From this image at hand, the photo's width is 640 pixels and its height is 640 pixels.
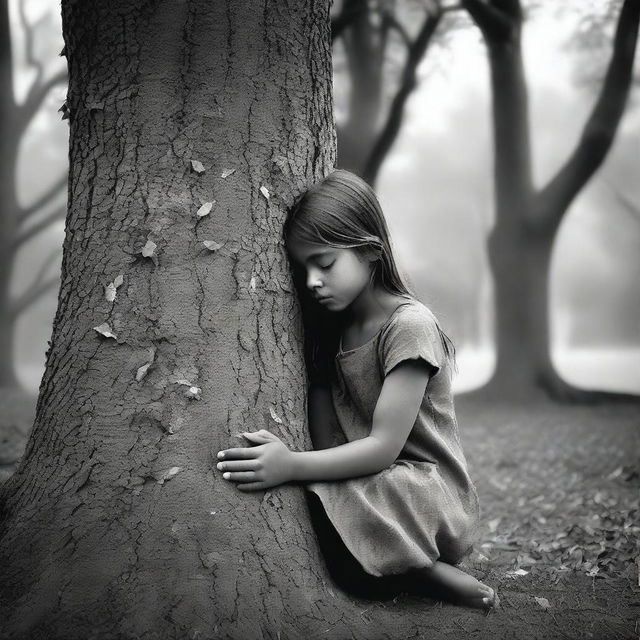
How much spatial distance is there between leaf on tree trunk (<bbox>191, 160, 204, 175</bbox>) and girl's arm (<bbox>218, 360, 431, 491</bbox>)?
903mm

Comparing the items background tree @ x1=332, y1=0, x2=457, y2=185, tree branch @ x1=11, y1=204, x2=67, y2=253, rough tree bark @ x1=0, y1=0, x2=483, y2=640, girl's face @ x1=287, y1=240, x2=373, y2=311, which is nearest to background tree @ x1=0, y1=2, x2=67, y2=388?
tree branch @ x1=11, y1=204, x2=67, y2=253

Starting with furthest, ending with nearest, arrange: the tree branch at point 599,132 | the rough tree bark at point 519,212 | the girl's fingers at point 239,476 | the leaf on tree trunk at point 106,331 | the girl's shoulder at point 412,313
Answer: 1. the rough tree bark at point 519,212
2. the tree branch at point 599,132
3. the girl's shoulder at point 412,313
4. the leaf on tree trunk at point 106,331
5. the girl's fingers at point 239,476

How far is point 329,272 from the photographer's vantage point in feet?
8.27

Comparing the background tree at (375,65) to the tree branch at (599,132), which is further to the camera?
the background tree at (375,65)

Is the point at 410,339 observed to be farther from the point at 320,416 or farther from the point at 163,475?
the point at 163,475

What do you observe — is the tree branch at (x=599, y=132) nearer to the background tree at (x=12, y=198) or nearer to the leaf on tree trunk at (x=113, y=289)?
→ the leaf on tree trunk at (x=113, y=289)

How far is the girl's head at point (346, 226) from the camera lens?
2502 mm

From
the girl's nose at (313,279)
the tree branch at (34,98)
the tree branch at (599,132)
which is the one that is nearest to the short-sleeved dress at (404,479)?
the girl's nose at (313,279)

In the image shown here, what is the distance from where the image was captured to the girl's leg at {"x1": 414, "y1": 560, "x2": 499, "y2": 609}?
7.97 feet

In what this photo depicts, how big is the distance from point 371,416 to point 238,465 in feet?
1.90

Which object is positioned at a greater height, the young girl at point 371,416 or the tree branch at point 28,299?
the young girl at point 371,416

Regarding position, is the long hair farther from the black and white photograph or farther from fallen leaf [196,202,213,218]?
fallen leaf [196,202,213,218]

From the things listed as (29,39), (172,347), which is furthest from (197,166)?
(29,39)

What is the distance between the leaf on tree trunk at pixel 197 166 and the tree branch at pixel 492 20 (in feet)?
28.7
